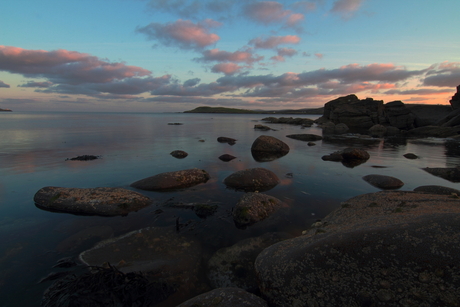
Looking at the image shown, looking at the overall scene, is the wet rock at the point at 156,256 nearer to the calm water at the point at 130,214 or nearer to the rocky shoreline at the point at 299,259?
the rocky shoreline at the point at 299,259

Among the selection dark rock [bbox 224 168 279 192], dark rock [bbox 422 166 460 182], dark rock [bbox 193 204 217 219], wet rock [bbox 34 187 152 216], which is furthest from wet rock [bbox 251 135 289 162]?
wet rock [bbox 34 187 152 216]

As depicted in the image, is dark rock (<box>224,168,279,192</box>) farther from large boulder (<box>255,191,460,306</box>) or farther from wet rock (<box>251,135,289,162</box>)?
wet rock (<box>251,135,289,162</box>)

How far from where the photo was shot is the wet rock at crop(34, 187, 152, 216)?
8.11m

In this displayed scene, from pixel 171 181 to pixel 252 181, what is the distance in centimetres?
385

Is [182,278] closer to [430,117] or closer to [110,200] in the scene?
[110,200]

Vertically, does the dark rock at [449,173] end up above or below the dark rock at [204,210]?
above

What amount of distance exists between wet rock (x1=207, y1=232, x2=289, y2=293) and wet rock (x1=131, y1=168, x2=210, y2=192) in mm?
5478

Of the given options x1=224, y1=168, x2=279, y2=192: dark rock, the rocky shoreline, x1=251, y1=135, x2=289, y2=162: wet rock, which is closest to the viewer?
the rocky shoreline

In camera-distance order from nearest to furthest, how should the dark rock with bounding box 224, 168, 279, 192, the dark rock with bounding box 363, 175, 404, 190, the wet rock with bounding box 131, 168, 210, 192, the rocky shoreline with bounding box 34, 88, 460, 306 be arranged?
the rocky shoreline with bounding box 34, 88, 460, 306
the wet rock with bounding box 131, 168, 210, 192
the dark rock with bounding box 224, 168, 279, 192
the dark rock with bounding box 363, 175, 404, 190

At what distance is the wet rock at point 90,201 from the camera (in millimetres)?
8109

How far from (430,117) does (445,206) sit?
77269 mm

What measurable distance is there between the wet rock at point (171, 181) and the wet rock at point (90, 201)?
1.63 metres

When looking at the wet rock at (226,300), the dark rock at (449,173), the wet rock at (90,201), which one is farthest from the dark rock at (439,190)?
the wet rock at (90,201)

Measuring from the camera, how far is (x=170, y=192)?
405 inches
